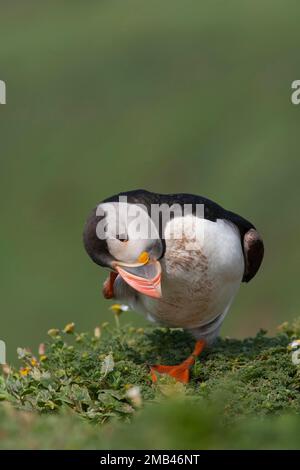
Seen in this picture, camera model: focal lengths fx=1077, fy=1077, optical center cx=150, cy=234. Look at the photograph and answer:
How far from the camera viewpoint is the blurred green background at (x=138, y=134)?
16969 mm

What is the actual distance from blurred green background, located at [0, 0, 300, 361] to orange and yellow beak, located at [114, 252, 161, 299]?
8.22 meters

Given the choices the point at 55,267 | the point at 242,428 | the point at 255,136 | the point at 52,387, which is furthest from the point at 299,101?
the point at 242,428

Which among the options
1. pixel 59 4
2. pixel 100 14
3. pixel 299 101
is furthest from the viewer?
pixel 59 4

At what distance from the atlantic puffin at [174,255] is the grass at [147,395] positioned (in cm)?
25

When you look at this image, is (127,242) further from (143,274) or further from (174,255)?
(174,255)

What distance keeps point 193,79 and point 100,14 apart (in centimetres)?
556

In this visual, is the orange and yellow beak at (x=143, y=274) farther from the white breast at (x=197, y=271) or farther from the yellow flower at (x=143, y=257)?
the white breast at (x=197, y=271)

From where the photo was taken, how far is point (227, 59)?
22547 millimetres

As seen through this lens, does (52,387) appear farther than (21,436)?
Yes

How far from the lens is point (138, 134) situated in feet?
69.5

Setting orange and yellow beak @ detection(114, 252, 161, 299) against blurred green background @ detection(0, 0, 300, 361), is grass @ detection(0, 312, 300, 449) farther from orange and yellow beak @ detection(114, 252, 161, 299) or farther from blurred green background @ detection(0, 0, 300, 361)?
blurred green background @ detection(0, 0, 300, 361)

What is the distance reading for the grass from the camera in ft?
15.0

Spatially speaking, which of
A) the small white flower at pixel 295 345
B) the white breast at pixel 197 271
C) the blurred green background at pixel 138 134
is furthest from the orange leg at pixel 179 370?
the blurred green background at pixel 138 134
